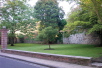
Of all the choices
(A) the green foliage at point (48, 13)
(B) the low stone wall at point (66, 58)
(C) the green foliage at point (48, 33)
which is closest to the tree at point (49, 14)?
(A) the green foliage at point (48, 13)

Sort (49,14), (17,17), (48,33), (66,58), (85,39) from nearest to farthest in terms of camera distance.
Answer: (66,58), (48,33), (17,17), (85,39), (49,14)

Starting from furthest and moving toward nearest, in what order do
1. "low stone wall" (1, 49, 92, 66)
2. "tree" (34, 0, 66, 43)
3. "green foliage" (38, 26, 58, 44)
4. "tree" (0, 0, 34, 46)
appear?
1. "tree" (34, 0, 66, 43)
2. "tree" (0, 0, 34, 46)
3. "green foliage" (38, 26, 58, 44)
4. "low stone wall" (1, 49, 92, 66)

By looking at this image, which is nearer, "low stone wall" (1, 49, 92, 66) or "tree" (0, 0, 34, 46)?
"low stone wall" (1, 49, 92, 66)

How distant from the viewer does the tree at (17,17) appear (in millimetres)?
23028

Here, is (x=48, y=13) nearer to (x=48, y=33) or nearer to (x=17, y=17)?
(x=17, y=17)

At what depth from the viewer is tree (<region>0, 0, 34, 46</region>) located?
75.6 ft

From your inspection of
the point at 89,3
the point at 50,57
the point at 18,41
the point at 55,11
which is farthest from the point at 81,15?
the point at 18,41

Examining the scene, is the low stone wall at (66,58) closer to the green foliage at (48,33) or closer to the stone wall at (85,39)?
the green foliage at (48,33)

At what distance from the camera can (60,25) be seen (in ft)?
106

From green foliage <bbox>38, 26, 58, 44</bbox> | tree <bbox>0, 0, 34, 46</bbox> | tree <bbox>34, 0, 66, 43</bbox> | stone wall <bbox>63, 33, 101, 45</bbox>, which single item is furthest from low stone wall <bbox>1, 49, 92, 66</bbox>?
tree <bbox>34, 0, 66, 43</bbox>

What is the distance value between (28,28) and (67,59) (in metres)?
17.0

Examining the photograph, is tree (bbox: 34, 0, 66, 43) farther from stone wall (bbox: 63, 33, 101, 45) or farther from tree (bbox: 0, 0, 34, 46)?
tree (bbox: 0, 0, 34, 46)

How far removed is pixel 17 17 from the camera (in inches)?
923

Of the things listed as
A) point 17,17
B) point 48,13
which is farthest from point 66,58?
point 48,13
